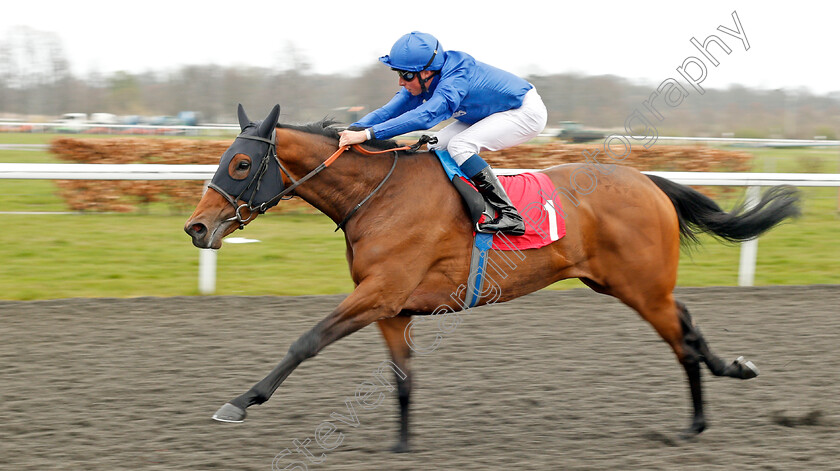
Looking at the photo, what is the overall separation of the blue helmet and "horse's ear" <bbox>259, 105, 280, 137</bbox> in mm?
622

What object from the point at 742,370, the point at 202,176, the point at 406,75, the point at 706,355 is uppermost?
the point at 406,75

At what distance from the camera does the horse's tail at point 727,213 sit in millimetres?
4168

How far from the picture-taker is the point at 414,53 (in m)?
3.50

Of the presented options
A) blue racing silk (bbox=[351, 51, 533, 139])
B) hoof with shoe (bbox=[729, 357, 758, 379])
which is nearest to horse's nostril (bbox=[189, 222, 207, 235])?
blue racing silk (bbox=[351, 51, 533, 139])

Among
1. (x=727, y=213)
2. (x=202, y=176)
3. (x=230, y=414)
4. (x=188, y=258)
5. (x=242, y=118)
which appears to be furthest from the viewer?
(x=188, y=258)

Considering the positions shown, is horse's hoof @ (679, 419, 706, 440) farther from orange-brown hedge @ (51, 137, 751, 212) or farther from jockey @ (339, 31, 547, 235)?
orange-brown hedge @ (51, 137, 751, 212)

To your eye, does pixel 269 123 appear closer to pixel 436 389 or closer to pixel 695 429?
pixel 436 389

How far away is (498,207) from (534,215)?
205mm

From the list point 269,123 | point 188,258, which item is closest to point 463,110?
point 269,123

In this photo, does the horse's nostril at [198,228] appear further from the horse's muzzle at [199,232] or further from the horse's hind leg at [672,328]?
the horse's hind leg at [672,328]

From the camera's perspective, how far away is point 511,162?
11.6 meters

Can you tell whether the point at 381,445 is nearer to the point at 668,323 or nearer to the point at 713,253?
the point at 668,323

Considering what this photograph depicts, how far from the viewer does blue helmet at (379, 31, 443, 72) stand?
3504 mm

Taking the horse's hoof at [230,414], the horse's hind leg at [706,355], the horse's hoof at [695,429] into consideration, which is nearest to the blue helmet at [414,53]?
the horse's hoof at [230,414]
